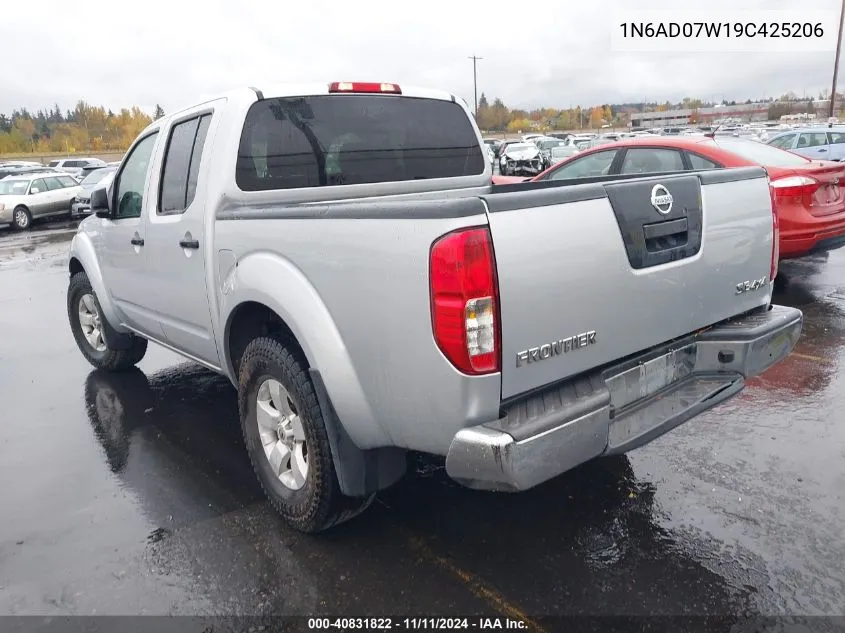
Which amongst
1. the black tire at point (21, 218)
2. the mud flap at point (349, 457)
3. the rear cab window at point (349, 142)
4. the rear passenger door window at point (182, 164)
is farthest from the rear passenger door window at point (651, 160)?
the black tire at point (21, 218)

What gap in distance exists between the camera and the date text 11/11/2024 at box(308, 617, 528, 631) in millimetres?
2502

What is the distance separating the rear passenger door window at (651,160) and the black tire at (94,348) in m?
5.01

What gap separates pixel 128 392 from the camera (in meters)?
5.22

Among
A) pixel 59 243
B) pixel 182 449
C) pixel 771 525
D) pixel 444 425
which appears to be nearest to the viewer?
pixel 444 425

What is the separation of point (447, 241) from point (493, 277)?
0.19m

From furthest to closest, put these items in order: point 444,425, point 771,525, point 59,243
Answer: point 59,243
point 771,525
point 444,425

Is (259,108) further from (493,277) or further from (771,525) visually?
(771,525)

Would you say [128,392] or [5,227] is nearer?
[128,392]

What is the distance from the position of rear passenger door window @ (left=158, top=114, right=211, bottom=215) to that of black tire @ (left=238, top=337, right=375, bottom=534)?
1.15 metres

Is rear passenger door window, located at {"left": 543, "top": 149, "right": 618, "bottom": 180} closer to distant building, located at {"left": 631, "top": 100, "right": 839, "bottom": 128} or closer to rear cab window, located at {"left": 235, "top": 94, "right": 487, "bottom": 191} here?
rear cab window, located at {"left": 235, "top": 94, "right": 487, "bottom": 191}

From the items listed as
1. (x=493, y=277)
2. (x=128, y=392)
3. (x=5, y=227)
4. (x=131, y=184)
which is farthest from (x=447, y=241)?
(x=5, y=227)

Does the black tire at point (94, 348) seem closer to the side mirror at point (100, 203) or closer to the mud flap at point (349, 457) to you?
the side mirror at point (100, 203)

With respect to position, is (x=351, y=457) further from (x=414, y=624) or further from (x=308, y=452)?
(x=414, y=624)

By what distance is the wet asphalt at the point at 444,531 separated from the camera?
2658 millimetres
